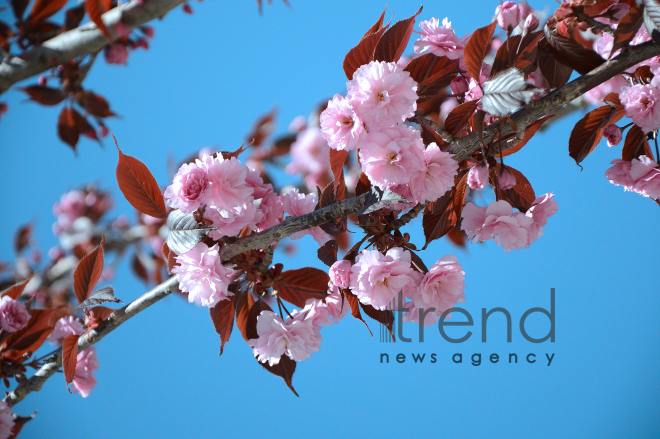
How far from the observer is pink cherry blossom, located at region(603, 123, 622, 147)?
0.66 metres

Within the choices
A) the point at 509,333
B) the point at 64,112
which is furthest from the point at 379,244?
the point at 509,333

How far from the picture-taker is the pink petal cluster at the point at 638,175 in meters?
0.63

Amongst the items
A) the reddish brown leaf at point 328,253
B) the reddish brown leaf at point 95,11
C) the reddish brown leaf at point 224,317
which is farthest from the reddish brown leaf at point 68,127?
the reddish brown leaf at point 328,253

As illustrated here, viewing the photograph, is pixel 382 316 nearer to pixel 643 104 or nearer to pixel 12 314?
pixel 643 104

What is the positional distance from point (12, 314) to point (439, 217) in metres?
0.88

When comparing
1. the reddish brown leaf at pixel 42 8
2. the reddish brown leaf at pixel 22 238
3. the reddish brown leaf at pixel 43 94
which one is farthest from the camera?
the reddish brown leaf at pixel 22 238

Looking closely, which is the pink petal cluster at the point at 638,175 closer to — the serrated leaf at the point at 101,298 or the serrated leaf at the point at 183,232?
the serrated leaf at the point at 183,232

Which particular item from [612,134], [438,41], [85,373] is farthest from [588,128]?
[85,373]

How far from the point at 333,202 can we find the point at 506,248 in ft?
0.74

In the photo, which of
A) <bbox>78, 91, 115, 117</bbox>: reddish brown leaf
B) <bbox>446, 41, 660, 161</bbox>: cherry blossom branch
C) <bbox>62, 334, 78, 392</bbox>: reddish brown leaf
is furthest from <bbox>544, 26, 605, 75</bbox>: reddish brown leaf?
<bbox>78, 91, 115, 117</bbox>: reddish brown leaf

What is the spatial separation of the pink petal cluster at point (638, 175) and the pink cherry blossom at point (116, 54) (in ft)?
5.01

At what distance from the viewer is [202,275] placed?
57cm

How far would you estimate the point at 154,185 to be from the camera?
62cm

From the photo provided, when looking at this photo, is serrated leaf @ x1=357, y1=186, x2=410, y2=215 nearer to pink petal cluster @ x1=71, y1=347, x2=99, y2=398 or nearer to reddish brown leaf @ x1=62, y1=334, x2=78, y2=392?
reddish brown leaf @ x1=62, y1=334, x2=78, y2=392
